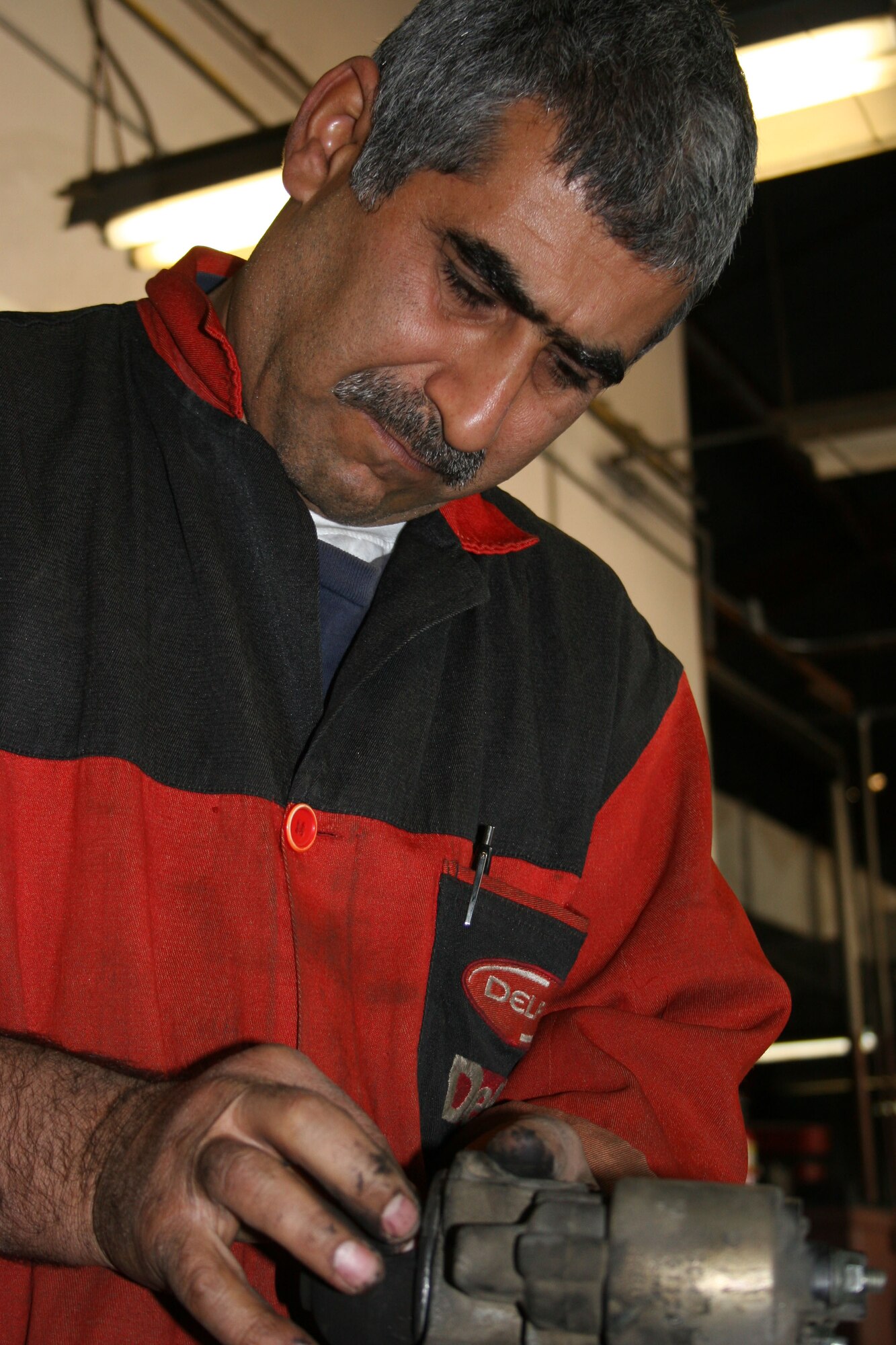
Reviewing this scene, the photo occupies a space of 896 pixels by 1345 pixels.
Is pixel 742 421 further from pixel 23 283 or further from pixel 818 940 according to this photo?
pixel 818 940

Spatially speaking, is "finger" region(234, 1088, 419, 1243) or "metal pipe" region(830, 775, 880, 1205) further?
"metal pipe" region(830, 775, 880, 1205)

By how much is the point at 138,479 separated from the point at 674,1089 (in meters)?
0.83

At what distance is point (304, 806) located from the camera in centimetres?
121

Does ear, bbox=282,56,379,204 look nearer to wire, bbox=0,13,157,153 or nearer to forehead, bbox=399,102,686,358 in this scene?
forehead, bbox=399,102,686,358

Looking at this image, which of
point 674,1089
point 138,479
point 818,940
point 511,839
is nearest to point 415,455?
point 138,479

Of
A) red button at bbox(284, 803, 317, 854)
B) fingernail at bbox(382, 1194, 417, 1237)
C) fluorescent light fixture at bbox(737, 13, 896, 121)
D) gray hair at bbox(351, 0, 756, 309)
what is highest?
fluorescent light fixture at bbox(737, 13, 896, 121)

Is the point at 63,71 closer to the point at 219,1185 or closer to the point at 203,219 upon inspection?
the point at 203,219

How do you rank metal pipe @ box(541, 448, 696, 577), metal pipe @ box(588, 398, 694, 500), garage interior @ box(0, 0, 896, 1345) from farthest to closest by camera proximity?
metal pipe @ box(588, 398, 694, 500)
metal pipe @ box(541, 448, 696, 577)
garage interior @ box(0, 0, 896, 1345)

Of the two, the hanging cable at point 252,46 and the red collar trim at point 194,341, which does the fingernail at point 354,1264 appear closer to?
the red collar trim at point 194,341

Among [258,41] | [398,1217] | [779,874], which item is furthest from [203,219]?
[779,874]

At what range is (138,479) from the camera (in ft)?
4.15

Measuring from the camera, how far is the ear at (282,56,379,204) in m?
1.41

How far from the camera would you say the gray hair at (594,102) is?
1.28 metres

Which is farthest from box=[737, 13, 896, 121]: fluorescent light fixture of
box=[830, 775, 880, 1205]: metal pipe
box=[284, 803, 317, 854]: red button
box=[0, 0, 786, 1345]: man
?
box=[830, 775, 880, 1205]: metal pipe
